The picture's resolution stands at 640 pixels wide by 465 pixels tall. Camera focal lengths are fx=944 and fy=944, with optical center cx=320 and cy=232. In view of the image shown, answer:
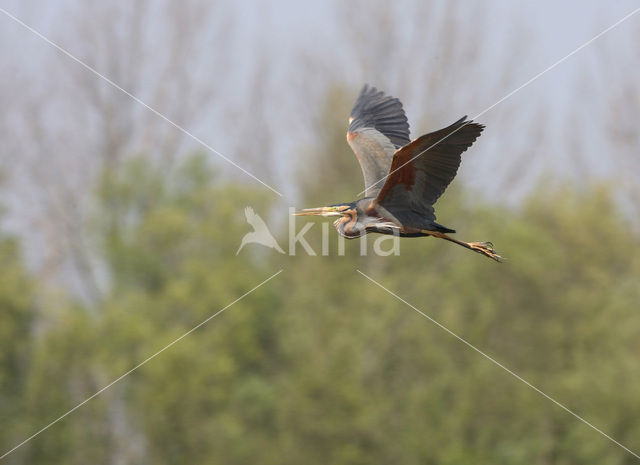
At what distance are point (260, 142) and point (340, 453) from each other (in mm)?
9953

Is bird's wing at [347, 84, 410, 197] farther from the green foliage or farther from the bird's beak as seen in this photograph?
the green foliage

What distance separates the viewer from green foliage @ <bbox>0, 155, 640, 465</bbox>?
61.3 feet

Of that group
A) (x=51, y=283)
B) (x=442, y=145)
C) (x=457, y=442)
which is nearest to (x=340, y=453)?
(x=457, y=442)

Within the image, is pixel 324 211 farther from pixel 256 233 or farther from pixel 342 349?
pixel 256 233

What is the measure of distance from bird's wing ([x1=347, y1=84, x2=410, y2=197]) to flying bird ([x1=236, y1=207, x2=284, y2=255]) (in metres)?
10.3

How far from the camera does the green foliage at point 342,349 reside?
18688 mm

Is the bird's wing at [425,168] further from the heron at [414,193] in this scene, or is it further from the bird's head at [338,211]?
the bird's head at [338,211]

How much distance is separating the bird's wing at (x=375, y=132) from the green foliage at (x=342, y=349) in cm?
1044

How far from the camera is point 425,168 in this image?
606 cm

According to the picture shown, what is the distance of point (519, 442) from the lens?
19.0m

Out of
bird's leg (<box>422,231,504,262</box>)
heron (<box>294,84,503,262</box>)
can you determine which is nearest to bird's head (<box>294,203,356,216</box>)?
heron (<box>294,84,503,262</box>)

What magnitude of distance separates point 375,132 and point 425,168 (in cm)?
193
